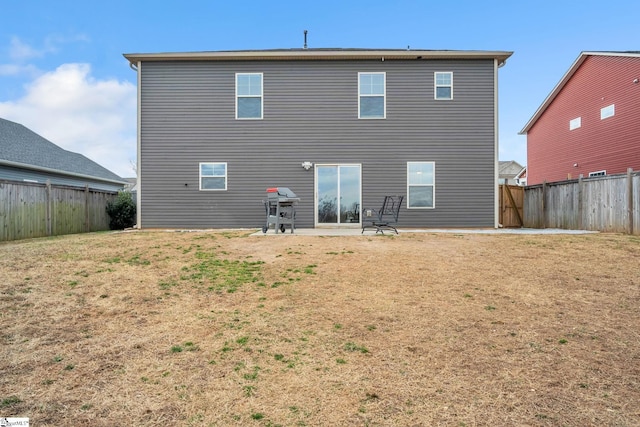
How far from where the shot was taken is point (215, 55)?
11.7 metres

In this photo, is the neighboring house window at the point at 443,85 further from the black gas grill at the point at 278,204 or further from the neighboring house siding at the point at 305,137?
the black gas grill at the point at 278,204

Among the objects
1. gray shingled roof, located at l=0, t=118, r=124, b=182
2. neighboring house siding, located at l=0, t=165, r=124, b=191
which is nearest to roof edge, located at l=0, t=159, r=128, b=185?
gray shingled roof, located at l=0, t=118, r=124, b=182

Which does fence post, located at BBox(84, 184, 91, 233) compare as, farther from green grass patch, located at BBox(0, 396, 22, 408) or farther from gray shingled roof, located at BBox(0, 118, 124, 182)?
green grass patch, located at BBox(0, 396, 22, 408)

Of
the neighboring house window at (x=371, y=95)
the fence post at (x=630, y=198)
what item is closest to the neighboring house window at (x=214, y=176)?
the neighboring house window at (x=371, y=95)

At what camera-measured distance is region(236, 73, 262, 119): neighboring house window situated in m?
12.0

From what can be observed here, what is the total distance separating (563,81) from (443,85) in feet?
34.0

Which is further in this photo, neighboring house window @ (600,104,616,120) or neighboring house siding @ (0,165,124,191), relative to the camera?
neighboring house window @ (600,104,616,120)

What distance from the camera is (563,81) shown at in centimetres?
1797

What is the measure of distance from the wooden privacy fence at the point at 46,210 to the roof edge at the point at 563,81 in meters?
20.9

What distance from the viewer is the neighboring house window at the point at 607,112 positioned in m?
15.1

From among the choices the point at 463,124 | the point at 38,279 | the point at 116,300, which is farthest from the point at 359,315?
the point at 463,124

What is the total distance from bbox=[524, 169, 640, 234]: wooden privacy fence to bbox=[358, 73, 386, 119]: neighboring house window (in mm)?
6403

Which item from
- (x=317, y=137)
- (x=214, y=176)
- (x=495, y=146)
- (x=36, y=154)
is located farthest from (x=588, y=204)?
(x=36, y=154)

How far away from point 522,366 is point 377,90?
34.9ft
